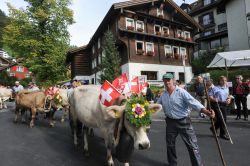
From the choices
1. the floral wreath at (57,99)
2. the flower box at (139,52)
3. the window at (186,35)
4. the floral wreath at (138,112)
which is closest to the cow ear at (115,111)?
the floral wreath at (138,112)

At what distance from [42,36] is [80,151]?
79.9ft

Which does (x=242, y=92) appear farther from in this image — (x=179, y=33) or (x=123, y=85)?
(x=179, y=33)

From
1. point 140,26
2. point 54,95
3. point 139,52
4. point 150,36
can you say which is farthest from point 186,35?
point 54,95

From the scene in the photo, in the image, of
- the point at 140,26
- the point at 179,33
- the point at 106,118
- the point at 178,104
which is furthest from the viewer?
the point at 179,33

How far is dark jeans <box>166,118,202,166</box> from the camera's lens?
4180 millimetres

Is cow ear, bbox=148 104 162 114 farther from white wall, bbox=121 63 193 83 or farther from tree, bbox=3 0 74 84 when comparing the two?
tree, bbox=3 0 74 84

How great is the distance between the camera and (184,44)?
107 feet

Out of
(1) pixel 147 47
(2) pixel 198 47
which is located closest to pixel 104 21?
(1) pixel 147 47

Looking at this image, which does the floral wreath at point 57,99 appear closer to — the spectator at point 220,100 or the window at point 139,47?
the spectator at point 220,100

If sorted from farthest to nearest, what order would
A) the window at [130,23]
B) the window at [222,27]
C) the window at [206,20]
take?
the window at [206,20] → the window at [222,27] → the window at [130,23]

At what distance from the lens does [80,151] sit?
5.97 metres

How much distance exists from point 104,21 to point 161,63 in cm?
932

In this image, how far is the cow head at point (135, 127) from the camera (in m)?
3.68

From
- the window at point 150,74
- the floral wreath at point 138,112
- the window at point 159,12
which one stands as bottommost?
the floral wreath at point 138,112
